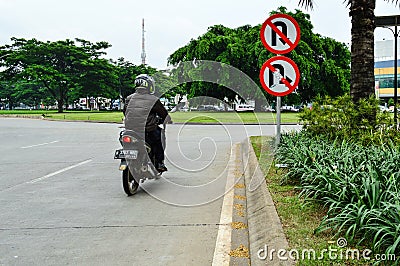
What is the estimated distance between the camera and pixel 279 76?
7684 millimetres

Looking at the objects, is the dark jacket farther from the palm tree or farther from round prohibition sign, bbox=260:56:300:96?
the palm tree

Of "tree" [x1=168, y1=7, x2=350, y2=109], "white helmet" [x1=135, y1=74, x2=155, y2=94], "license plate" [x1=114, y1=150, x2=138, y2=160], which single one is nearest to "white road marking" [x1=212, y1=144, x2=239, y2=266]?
"license plate" [x1=114, y1=150, x2=138, y2=160]

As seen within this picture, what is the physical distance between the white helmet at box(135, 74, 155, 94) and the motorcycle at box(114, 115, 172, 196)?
31.3 inches

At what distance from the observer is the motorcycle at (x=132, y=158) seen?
21.1ft

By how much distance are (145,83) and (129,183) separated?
1630 millimetres

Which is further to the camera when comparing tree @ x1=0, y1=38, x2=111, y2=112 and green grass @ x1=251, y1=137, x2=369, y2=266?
tree @ x1=0, y1=38, x2=111, y2=112

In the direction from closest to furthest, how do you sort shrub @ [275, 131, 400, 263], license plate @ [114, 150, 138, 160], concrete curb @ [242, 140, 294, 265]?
shrub @ [275, 131, 400, 263] < concrete curb @ [242, 140, 294, 265] < license plate @ [114, 150, 138, 160]

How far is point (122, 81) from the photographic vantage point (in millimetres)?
64812

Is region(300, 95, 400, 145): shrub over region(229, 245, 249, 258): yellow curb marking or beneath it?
over

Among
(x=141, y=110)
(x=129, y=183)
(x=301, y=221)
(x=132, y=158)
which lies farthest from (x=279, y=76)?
(x=301, y=221)

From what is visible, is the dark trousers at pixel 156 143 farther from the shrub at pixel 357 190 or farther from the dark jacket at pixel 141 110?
the shrub at pixel 357 190

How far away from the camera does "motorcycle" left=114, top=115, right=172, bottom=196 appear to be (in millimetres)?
6438

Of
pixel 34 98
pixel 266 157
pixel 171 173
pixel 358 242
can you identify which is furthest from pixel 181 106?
pixel 34 98

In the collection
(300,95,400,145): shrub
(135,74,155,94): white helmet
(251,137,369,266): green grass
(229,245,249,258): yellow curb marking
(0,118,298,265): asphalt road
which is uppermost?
(135,74,155,94): white helmet
